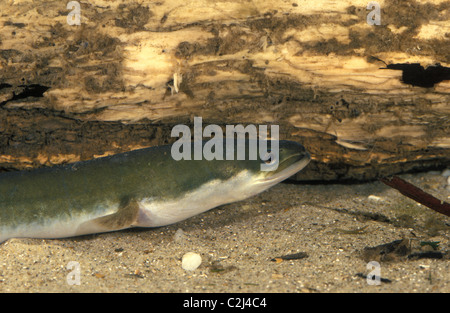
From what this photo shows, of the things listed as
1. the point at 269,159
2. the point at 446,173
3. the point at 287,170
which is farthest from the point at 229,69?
the point at 446,173

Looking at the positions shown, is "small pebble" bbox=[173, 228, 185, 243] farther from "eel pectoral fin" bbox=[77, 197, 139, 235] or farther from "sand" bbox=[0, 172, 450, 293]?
"eel pectoral fin" bbox=[77, 197, 139, 235]

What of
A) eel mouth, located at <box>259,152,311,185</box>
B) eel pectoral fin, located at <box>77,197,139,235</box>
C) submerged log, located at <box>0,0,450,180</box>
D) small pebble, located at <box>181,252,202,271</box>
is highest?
submerged log, located at <box>0,0,450,180</box>

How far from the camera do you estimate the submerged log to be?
351cm

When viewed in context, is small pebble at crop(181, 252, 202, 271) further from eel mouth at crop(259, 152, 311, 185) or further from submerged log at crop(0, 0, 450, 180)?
submerged log at crop(0, 0, 450, 180)

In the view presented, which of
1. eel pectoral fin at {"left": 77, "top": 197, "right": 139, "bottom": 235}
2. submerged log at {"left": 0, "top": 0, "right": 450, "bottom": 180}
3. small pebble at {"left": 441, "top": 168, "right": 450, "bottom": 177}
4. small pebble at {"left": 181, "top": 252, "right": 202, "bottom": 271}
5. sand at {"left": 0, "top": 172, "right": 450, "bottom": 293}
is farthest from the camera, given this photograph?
small pebble at {"left": 441, "top": 168, "right": 450, "bottom": 177}

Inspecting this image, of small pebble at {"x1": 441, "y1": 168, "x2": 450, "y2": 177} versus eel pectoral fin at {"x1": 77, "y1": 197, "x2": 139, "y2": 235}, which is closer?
eel pectoral fin at {"x1": 77, "y1": 197, "x2": 139, "y2": 235}

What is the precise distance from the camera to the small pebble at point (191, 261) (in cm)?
A: 330

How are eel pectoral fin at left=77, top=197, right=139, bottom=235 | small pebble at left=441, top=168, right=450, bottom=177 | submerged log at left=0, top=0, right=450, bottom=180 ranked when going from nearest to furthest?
submerged log at left=0, top=0, right=450, bottom=180, eel pectoral fin at left=77, top=197, right=139, bottom=235, small pebble at left=441, top=168, right=450, bottom=177

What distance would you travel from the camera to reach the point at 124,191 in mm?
3783

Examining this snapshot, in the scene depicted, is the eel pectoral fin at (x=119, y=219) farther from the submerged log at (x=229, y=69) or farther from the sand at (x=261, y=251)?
the submerged log at (x=229, y=69)

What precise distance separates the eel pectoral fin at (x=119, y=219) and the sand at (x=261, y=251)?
160mm

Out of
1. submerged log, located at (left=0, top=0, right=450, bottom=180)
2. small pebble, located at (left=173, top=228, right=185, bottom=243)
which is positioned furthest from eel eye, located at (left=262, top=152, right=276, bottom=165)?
small pebble, located at (left=173, top=228, right=185, bottom=243)

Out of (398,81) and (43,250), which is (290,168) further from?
(43,250)

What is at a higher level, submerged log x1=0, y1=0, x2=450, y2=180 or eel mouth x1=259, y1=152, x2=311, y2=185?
submerged log x1=0, y1=0, x2=450, y2=180
